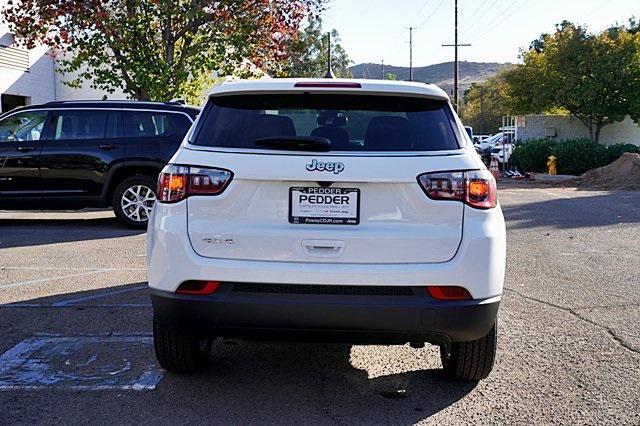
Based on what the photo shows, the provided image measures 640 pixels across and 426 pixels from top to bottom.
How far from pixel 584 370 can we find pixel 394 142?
6.84 ft

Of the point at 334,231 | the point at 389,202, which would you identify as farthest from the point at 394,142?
the point at 334,231

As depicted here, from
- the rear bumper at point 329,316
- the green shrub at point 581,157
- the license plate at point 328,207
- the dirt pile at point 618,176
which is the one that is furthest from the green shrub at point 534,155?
the license plate at point 328,207

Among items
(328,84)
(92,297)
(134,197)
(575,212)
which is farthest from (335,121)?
(575,212)

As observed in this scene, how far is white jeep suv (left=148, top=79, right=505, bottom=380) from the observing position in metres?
3.82

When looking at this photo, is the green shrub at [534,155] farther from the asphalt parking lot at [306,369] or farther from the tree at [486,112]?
the tree at [486,112]

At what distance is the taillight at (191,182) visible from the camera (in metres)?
3.91

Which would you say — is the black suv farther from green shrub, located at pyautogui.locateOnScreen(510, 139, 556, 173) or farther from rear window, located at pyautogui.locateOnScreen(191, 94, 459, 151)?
green shrub, located at pyautogui.locateOnScreen(510, 139, 556, 173)

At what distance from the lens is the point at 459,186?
3904mm

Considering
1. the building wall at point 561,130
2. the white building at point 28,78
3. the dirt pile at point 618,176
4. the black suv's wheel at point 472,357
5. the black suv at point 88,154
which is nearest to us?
the black suv's wheel at point 472,357

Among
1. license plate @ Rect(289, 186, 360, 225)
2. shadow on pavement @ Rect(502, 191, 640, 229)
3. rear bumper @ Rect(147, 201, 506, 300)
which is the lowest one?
shadow on pavement @ Rect(502, 191, 640, 229)

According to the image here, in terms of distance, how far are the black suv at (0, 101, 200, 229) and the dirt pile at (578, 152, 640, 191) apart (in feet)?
53.4

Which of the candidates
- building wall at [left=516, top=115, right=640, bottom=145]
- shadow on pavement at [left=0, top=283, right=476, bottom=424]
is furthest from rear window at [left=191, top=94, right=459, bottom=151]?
building wall at [left=516, top=115, right=640, bottom=145]

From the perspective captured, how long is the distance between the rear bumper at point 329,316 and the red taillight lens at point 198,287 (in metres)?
0.03

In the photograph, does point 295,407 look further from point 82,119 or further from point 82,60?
point 82,60
